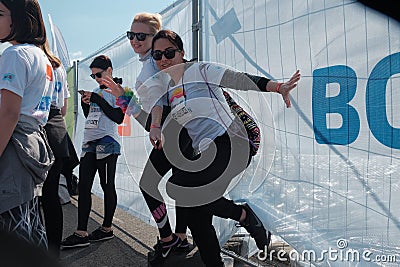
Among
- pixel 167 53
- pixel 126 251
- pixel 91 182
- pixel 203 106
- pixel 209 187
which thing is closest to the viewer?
pixel 209 187

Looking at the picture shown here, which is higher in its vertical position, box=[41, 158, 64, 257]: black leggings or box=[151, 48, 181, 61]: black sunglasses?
box=[151, 48, 181, 61]: black sunglasses

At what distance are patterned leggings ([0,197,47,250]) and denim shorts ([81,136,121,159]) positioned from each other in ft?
5.21

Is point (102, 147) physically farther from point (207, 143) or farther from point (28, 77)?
point (28, 77)

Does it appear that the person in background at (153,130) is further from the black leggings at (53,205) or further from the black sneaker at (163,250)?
the black leggings at (53,205)

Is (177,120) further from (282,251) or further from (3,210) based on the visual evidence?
(3,210)

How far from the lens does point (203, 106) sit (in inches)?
102

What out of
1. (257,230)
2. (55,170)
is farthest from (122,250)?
(257,230)

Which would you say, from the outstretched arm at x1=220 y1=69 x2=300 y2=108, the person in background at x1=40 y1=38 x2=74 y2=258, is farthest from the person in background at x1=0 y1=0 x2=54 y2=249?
the outstretched arm at x1=220 y1=69 x2=300 y2=108

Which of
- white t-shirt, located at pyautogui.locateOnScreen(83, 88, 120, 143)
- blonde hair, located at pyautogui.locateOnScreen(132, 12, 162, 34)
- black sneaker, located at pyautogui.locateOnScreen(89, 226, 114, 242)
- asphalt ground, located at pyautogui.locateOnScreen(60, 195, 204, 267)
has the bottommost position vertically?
asphalt ground, located at pyautogui.locateOnScreen(60, 195, 204, 267)

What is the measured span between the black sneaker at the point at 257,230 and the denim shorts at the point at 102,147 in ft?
4.69

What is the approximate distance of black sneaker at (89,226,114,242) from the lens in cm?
376

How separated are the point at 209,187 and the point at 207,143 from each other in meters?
0.23

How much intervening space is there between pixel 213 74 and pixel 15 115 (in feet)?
3.37

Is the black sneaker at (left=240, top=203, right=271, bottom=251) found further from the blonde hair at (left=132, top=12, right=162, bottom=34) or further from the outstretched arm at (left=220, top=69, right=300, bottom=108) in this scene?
the blonde hair at (left=132, top=12, right=162, bottom=34)
